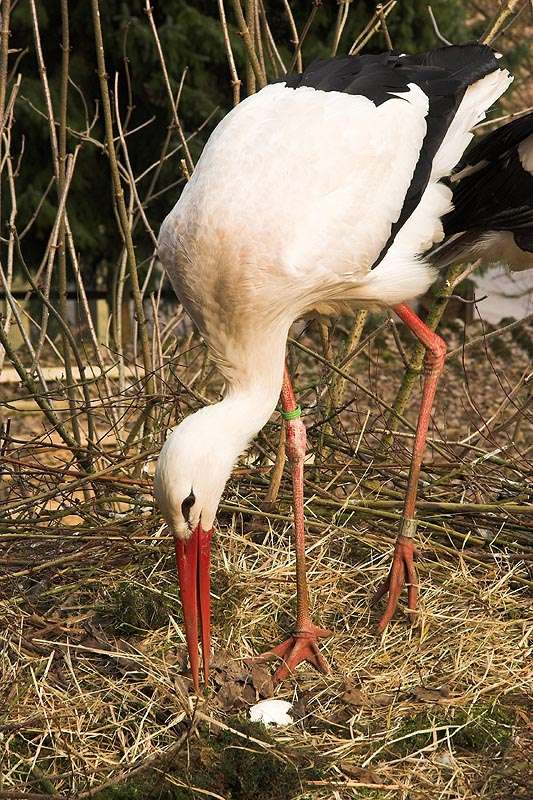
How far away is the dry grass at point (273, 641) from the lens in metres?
3.06

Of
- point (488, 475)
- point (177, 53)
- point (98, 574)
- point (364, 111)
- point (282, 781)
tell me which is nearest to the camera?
point (282, 781)

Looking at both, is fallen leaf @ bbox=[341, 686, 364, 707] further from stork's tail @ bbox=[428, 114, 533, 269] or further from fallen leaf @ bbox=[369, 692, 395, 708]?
stork's tail @ bbox=[428, 114, 533, 269]

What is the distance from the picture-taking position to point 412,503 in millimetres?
3959

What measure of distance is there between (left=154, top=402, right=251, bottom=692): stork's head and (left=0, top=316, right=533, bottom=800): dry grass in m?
0.24

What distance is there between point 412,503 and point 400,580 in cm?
29

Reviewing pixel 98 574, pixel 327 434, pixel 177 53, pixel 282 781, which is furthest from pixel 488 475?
pixel 177 53

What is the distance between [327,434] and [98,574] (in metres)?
1.15

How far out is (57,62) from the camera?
912 cm

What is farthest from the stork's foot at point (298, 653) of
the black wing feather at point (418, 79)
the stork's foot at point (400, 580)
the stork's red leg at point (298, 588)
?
the black wing feather at point (418, 79)

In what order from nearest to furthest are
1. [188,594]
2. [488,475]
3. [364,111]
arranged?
[188,594], [364,111], [488,475]

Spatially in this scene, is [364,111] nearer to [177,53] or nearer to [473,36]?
[177,53]

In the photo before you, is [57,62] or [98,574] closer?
[98,574]

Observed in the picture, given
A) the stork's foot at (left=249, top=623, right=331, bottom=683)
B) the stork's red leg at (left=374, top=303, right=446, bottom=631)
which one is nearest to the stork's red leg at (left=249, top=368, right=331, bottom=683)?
the stork's foot at (left=249, top=623, right=331, bottom=683)

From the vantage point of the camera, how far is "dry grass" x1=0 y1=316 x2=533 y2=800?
120 inches
